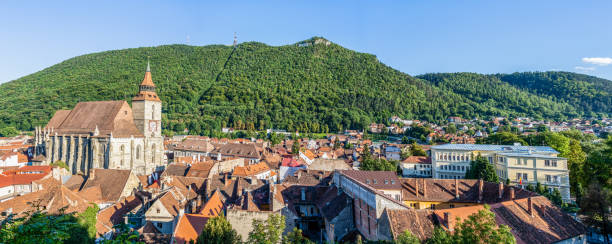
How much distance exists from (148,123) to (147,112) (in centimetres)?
196

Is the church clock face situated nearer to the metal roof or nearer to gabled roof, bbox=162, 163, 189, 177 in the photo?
gabled roof, bbox=162, 163, 189, 177

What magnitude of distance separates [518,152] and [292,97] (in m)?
154

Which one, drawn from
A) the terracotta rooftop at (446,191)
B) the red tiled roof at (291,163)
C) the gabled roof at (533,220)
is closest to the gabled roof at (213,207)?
the gabled roof at (533,220)

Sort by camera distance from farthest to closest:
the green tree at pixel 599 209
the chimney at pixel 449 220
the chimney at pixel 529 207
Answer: the green tree at pixel 599 209
the chimney at pixel 529 207
the chimney at pixel 449 220

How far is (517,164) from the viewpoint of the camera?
44844 mm

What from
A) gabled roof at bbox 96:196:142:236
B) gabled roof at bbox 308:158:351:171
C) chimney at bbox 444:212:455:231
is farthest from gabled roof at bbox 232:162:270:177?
chimney at bbox 444:212:455:231

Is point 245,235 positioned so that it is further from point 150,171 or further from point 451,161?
point 451,161

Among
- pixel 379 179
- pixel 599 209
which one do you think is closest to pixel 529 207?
pixel 599 209

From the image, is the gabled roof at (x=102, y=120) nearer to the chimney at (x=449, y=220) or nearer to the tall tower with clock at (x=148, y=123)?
the tall tower with clock at (x=148, y=123)

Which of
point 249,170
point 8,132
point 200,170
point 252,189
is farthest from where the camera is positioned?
point 8,132

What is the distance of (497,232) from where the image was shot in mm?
12695

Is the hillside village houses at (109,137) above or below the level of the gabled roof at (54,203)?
above

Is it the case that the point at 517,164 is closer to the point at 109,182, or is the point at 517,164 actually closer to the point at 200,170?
the point at 200,170

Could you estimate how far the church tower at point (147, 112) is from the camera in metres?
55.1
